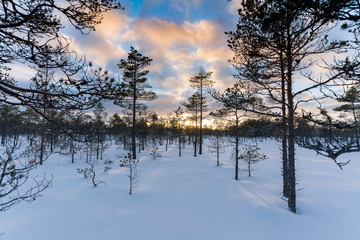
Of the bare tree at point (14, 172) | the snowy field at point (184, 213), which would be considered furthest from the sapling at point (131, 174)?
the bare tree at point (14, 172)

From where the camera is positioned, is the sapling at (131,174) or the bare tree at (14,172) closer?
the bare tree at (14,172)

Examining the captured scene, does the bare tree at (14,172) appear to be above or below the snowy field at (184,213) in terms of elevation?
above

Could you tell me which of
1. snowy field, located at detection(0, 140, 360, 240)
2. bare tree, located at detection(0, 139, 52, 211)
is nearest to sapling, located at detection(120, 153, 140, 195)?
snowy field, located at detection(0, 140, 360, 240)

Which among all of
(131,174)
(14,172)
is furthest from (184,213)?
(14,172)

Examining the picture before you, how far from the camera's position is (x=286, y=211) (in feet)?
24.1

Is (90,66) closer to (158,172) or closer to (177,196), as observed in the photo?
(177,196)

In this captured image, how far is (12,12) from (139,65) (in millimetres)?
13539

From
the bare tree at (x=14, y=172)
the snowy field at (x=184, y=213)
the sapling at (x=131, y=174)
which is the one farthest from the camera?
the sapling at (x=131, y=174)

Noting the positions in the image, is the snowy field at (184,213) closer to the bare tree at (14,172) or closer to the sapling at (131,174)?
the sapling at (131,174)

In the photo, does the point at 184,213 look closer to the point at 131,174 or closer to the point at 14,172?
the point at 131,174

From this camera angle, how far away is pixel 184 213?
744 cm

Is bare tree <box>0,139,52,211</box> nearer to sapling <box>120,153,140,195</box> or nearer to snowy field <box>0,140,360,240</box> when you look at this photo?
snowy field <box>0,140,360,240</box>

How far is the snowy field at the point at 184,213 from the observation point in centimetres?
591

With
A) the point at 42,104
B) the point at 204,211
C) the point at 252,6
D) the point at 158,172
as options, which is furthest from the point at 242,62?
the point at 158,172
